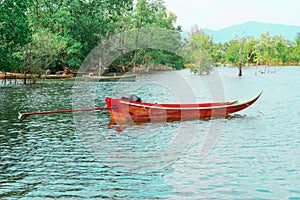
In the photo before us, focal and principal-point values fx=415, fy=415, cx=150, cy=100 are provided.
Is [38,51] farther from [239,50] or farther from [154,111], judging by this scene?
[239,50]

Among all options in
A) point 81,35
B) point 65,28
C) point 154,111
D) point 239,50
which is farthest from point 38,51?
point 239,50

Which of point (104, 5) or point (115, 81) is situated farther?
point (104, 5)

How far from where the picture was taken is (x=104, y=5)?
88.8 metres

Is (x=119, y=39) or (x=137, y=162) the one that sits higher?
(x=119, y=39)

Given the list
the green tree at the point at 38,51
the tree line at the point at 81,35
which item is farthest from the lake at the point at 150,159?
the green tree at the point at 38,51

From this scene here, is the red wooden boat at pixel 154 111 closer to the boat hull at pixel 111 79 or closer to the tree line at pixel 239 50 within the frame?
the boat hull at pixel 111 79

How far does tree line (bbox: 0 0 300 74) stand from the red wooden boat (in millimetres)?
23199

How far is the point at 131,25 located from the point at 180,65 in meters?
31.5

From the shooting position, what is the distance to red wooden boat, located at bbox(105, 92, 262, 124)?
2384cm

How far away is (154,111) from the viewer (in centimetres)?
2430

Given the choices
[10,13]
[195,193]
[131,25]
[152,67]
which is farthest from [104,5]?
[195,193]

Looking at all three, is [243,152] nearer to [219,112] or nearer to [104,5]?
[219,112]

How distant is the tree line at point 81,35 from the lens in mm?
44750

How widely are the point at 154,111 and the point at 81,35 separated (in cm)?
6045
